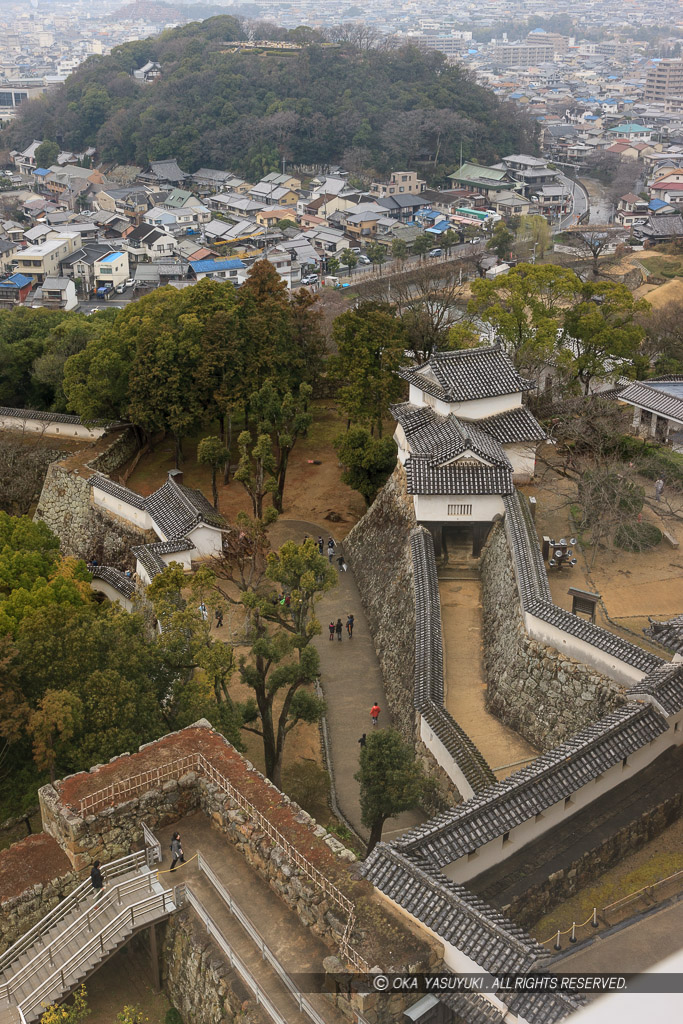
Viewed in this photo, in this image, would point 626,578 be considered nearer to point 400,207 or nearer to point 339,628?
point 339,628

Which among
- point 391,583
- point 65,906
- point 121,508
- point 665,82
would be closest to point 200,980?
point 65,906

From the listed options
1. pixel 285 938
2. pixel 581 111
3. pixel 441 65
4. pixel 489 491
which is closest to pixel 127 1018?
pixel 285 938

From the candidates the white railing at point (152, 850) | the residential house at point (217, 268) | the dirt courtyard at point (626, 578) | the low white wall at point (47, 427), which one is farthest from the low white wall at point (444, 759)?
the residential house at point (217, 268)

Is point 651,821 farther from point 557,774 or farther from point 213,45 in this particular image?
point 213,45

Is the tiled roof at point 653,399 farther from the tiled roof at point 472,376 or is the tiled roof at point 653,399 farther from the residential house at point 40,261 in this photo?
the residential house at point 40,261

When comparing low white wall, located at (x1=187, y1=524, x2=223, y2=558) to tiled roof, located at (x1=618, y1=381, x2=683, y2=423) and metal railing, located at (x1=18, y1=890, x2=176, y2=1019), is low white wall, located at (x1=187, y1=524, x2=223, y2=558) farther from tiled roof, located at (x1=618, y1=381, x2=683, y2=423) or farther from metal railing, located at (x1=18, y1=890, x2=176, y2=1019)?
metal railing, located at (x1=18, y1=890, x2=176, y2=1019)

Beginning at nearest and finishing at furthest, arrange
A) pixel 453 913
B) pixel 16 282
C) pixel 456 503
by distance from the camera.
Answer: pixel 453 913 → pixel 456 503 → pixel 16 282
